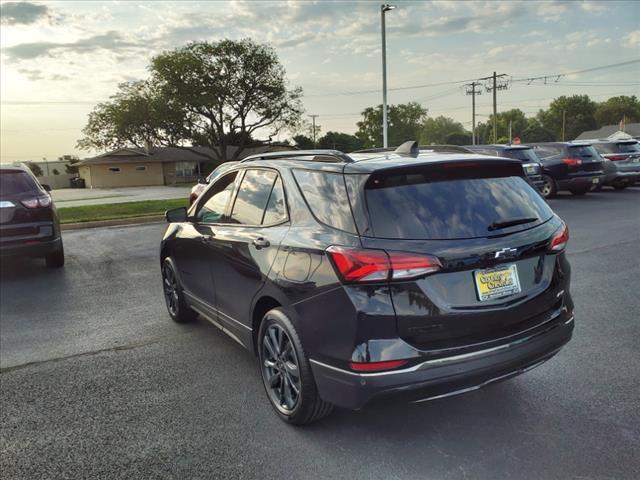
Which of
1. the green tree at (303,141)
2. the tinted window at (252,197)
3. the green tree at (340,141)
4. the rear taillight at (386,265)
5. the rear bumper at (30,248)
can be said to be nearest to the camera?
the rear taillight at (386,265)

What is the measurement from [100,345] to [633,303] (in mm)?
5502

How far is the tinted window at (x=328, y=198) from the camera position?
2916 millimetres

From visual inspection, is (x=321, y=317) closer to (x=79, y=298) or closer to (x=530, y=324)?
(x=530, y=324)

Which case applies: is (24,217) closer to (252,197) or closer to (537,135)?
(252,197)

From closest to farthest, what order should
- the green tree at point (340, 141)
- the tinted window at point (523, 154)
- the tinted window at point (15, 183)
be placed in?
the tinted window at point (15, 183)
the tinted window at point (523, 154)
the green tree at point (340, 141)

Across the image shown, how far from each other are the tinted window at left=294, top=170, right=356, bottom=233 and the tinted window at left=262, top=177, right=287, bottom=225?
0.69 feet

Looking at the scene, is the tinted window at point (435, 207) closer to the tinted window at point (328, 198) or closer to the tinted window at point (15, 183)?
the tinted window at point (328, 198)

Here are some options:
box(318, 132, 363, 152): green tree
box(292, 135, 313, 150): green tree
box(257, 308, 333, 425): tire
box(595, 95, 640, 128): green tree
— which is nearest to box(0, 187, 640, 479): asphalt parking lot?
box(257, 308, 333, 425): tire

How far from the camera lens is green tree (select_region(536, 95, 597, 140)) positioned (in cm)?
12300

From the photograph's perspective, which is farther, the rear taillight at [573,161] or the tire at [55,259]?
the rear taillight at [573,161]

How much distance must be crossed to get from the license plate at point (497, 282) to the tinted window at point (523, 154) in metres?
13.3

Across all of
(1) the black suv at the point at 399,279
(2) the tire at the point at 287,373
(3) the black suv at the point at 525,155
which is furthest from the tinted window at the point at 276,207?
(3) the black suv at the point at 525,155

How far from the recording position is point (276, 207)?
3.54 meters

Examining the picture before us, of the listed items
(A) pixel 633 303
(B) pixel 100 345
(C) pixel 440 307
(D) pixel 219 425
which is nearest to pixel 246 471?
(D) pixel 219 425
